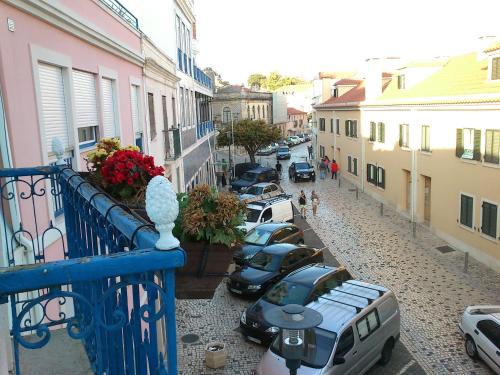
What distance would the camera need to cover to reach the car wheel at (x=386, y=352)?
33.3 feet

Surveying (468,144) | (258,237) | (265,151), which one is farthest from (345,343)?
(265,151)

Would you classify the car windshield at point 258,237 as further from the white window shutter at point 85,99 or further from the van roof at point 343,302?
the white window shutter at point 85,99

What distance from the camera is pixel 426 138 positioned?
22.1 metres

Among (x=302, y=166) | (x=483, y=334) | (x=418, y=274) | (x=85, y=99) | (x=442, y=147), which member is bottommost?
(x=418, y=274)

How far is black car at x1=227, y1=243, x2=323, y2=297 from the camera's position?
13367 millimetres

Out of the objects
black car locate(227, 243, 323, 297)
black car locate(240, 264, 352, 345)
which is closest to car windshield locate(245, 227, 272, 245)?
black car locate(227, 243, 323, 297)

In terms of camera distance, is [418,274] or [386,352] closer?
[386,352]

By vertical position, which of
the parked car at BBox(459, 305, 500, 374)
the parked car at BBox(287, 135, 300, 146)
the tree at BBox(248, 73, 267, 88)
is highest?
the tree at BBox(248, 73, 267, 88)

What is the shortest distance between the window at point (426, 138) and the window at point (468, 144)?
2765mm

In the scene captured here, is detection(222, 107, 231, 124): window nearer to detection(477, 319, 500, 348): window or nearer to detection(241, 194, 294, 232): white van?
detection(241, 194, 294, 232): white van

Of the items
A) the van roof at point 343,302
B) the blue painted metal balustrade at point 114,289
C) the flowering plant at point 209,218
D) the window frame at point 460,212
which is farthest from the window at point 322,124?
the blue painted metal balustrade at point 114,289

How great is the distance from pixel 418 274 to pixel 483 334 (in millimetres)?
5875

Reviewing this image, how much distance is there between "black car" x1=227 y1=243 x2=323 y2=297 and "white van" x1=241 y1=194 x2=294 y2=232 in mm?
4561

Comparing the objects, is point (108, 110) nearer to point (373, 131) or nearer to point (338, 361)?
point (338, 361)
